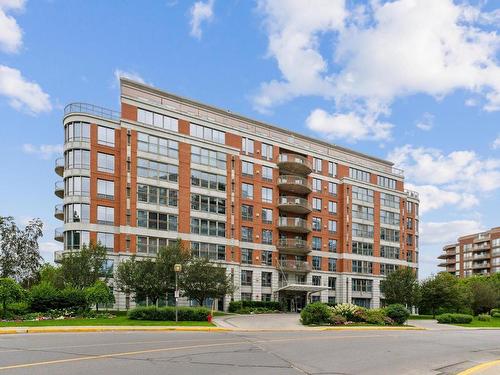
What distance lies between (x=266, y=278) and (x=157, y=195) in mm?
18354

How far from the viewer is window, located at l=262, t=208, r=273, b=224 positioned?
205 ft

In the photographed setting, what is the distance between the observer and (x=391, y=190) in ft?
253

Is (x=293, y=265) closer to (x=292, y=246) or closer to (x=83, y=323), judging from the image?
(x=292, y=246)

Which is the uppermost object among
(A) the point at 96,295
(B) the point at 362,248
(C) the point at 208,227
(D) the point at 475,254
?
(C) the point at 208,227

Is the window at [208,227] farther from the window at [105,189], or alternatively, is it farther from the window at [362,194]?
the window at [362,194]

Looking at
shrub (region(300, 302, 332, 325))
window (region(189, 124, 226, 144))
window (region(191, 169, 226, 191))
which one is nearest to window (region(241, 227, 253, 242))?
window (region(191, 169, 226, 191))

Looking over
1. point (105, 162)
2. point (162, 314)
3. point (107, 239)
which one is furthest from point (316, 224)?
point (162, 314)

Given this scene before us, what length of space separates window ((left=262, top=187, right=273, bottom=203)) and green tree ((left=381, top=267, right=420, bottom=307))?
57.0 ft

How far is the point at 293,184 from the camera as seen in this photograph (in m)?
63.9

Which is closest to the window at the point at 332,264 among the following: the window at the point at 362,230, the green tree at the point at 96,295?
the window at the point at 362,230

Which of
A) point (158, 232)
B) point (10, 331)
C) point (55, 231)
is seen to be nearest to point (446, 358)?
point (10, 331)

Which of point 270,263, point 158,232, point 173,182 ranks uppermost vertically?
point 173,182

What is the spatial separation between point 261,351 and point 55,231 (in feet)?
131

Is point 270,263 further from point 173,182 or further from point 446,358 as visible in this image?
point 446,358
